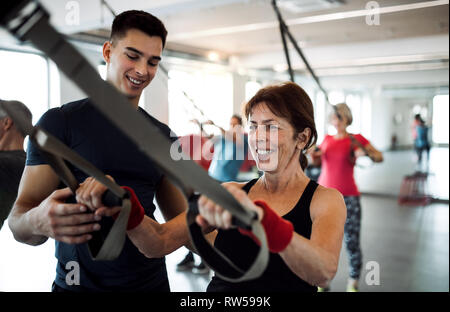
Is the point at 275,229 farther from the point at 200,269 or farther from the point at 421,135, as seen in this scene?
the point at 421,135

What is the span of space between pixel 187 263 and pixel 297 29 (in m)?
4.67

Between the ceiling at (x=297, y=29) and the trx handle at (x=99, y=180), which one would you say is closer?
the trx handle at (x=99, y=180)

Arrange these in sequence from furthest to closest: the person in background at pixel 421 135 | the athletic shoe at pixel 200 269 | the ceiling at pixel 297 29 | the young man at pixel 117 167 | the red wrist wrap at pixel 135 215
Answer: the person in background at pixel 421 135 → the ceiling at pixel 297 29 → the athletic shoe at pixel 200 269 → the young man at pixel 117 167 → the red wrist wrap at pixel 135 215

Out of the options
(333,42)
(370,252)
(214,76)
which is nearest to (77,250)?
(370,252)

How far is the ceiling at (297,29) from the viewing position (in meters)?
4.34

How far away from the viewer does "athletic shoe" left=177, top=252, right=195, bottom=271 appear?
12.5 ft

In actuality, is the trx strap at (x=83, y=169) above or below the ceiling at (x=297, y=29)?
below

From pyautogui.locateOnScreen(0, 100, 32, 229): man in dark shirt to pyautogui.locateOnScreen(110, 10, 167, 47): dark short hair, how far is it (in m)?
0.71

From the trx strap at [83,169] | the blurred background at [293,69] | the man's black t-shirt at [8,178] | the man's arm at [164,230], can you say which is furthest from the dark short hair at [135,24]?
the man's black t-shirt at [8,178]

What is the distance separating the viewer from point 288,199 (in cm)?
118

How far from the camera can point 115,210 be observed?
694mm

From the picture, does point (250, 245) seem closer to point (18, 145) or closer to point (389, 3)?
point (18, 145)

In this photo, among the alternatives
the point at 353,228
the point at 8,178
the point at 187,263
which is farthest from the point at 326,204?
the point at 187,263
